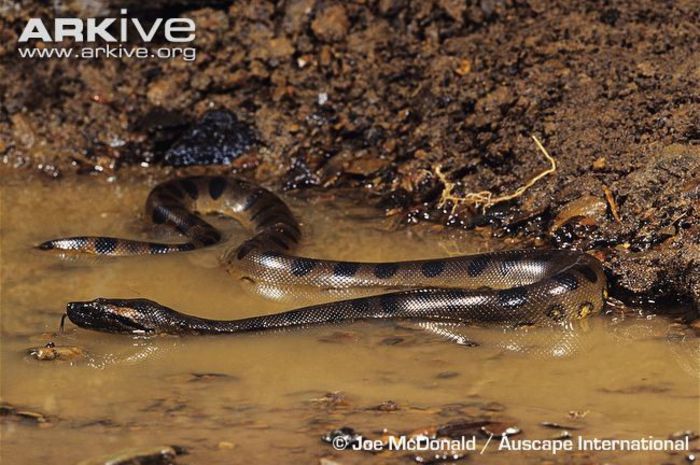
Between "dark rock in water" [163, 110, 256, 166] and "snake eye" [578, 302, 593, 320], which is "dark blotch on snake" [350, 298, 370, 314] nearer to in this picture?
"snake eye" [578, 302, 593, 320]

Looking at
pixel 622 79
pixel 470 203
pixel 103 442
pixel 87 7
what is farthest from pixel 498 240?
pixel 87 7

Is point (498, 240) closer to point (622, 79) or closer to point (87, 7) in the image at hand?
point (622, 79)

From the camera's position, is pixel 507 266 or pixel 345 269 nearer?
pixel 507 266

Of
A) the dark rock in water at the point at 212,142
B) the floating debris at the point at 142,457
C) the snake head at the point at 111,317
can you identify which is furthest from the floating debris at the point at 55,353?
the dark rock in water at the point at 212,142

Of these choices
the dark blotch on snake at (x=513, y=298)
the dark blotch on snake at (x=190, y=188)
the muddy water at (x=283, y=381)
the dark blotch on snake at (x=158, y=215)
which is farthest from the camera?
the dark blotch on snake at (x=190, y=188)

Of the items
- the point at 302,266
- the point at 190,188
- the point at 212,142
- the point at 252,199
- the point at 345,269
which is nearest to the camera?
the point at 345,269

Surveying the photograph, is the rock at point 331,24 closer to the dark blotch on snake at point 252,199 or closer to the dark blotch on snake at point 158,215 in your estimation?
the dark blotch on snake at point 252,199

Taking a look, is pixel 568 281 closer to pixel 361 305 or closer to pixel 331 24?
pixel 361 305

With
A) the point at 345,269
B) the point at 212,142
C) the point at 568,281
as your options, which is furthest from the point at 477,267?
the point at 212,142
